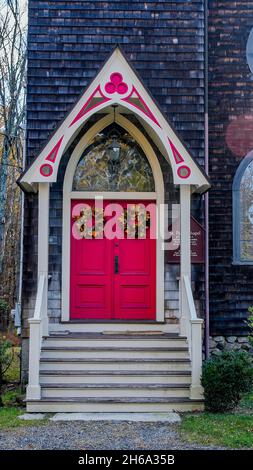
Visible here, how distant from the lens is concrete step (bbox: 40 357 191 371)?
684 cm

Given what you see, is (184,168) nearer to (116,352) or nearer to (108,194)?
(108,194)

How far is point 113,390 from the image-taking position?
6.58m

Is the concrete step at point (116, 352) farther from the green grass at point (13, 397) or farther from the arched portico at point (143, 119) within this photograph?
the green grass at point (13, 397)

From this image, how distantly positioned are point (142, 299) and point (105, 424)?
262 cm

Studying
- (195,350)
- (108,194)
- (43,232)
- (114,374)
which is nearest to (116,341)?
(114,374)

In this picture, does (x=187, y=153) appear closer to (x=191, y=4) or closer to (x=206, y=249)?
(x=206, y=249)

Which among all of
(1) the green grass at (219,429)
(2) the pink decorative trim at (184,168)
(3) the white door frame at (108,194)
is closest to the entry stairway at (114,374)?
(1) the green grass at (219,429)

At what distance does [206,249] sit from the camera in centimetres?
841

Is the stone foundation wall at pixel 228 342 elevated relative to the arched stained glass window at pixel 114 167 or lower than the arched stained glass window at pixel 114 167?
lower

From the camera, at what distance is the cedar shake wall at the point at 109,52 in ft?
26.9

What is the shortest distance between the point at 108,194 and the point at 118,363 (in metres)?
2.76

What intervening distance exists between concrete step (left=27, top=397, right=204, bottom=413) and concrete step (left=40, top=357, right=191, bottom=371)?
487 mm

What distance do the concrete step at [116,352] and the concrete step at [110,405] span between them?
68 centimetres

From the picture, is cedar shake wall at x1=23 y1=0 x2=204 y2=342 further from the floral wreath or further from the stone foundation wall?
the stone foundation wall
